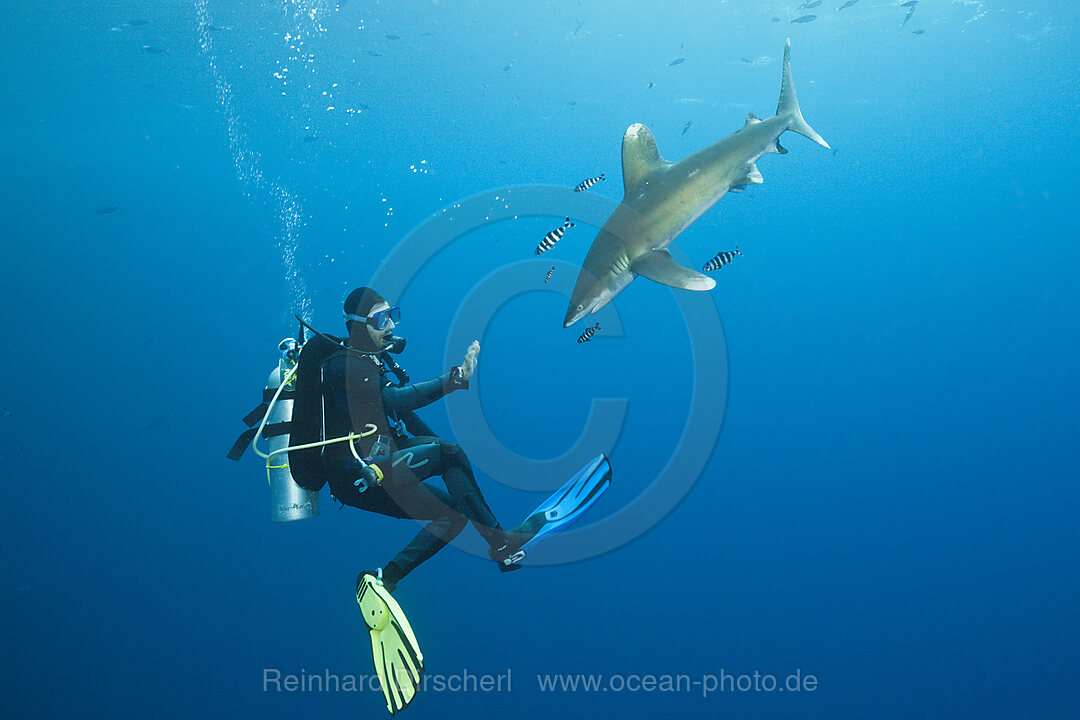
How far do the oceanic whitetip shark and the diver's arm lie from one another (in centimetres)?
106

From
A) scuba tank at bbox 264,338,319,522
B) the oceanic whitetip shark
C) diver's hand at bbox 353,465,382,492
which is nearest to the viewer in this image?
the oceanic whitetip shark

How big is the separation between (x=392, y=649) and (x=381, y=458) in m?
1.43

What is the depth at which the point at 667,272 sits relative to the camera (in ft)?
11.4

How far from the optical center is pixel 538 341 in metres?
39.8

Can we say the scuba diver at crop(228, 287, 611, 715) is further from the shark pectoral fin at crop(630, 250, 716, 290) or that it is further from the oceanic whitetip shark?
the shark pectoral fin at crop(630, 250, 716, 290)

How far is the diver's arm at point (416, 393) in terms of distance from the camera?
380 cm

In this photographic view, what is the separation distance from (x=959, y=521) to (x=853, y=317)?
14.8 meters

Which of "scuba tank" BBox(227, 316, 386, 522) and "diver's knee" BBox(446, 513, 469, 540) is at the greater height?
"scuba tank" BBox(227, 316, 386, 522)

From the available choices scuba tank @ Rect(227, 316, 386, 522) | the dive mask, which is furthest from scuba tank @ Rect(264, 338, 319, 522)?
the dive mask

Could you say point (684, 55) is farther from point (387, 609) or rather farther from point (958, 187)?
point (958, 187)

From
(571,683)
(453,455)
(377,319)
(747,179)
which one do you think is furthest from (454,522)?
(571,683)

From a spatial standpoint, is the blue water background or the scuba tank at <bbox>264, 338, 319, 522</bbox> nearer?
the scuba tank at <bbox>264, 338, 319, 522</bbox>

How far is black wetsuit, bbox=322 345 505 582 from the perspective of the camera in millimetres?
3689

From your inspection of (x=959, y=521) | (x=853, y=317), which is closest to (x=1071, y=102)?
(x=853, y=317)
